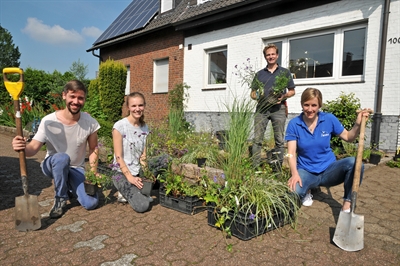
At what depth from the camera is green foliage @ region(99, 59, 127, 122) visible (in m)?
9.87

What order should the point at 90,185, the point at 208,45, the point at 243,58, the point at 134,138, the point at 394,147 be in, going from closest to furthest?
the point at 90,185 → the point at 134,138 → the point at 394,147 → the point at 243,58 → the point at 208,45

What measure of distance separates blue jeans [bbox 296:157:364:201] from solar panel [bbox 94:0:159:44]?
1037 centimetres

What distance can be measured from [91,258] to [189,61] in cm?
843

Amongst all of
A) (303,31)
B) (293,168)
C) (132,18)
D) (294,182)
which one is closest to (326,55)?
(303,31)

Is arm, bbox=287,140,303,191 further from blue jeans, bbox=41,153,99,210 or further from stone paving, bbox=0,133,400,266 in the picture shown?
blue jeans, bbox=41,153,99,210

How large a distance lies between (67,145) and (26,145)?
43cm

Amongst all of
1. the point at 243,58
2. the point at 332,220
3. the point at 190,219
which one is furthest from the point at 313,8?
the point at 190,219

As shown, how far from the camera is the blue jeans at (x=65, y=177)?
2960 mm

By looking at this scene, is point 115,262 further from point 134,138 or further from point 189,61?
point 189,61

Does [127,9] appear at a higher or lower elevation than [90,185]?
higher

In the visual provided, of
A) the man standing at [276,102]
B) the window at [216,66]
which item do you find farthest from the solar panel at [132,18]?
the man standing at [276,102]

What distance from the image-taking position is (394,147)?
5.67 meters

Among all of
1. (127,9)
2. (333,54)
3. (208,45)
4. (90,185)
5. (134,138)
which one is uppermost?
(127,9)

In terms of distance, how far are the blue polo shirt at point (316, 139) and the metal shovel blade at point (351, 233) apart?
0.74m
